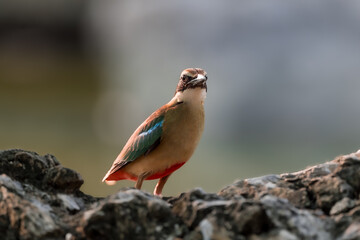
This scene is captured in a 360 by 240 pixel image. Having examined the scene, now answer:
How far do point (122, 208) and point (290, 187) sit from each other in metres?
1.01

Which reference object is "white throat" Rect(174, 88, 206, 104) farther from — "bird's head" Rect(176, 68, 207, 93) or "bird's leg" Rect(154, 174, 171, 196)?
"bird's leg" Rect(154, 174, 171, 196)

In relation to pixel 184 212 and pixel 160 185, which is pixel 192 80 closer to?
pixel 160 185

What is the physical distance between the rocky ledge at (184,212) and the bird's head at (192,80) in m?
1.72

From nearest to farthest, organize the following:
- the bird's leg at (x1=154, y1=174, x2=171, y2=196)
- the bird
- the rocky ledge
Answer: the rocky ledge → the bird → the bird's leg at (x1=154, y1=174, x2=171, y2=196)

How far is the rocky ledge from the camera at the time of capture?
91.7 inches

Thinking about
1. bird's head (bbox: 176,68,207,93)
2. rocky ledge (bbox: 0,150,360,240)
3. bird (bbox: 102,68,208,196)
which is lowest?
rocky ledge (bbox: 0,150,360,240)

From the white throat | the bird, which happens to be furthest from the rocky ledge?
the white throat

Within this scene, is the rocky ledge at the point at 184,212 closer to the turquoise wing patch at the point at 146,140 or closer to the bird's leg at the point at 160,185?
the turquoise wing patch at the point at 146,140

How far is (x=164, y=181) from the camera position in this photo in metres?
4.65

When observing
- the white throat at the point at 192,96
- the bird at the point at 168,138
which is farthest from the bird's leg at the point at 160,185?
the white throat at the point at 192,96

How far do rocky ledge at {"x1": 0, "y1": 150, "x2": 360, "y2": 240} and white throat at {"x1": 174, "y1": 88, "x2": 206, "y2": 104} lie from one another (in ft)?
5.41

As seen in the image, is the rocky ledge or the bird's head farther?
the bird's head

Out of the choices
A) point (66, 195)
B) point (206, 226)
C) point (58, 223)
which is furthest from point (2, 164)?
point (206, 226)

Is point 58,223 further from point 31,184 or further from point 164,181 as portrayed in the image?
point 164,181
